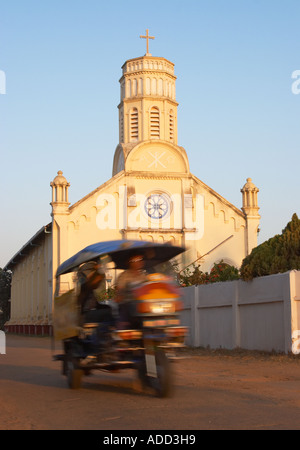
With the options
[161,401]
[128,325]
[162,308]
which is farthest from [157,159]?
[161,401]

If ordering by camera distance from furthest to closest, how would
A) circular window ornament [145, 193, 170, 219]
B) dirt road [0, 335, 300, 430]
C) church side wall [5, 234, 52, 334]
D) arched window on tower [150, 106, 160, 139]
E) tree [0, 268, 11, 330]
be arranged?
1. tree [0, 268, 11, 330]
2. church side wall [5, 234, 52, 334]
3. arched window on tower [150, 106, 160, 139]
4. circular window ornament [145, 193, 170, 219]
5. dirt road [0, 335, 300, 430]

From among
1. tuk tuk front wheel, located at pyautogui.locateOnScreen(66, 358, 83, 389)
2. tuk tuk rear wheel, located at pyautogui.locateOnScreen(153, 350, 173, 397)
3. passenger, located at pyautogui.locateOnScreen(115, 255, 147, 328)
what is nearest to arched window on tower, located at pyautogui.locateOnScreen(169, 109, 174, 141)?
passenger, located at pyautogui.locateOnScreen(115, 255, 147, 328)

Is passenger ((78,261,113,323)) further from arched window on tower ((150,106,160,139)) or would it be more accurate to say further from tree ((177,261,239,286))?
arched window on tower ((150,106,160,139))

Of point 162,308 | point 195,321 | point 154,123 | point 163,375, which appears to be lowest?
point 163,375

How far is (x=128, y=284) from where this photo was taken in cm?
938

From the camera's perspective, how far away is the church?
39.6 m

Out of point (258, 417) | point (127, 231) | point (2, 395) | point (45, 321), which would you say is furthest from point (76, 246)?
point (258, 417)

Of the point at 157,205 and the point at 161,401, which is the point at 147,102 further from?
the point at 161,401

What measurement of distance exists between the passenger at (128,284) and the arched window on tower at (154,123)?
32.4m

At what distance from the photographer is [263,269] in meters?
16.8

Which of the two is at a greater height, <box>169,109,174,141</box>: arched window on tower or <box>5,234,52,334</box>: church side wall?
<box>169,109,174,141</box>: arched window on tower

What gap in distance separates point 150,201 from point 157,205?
49 centimetres
